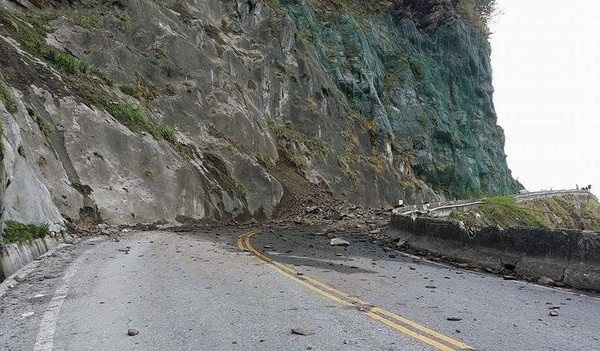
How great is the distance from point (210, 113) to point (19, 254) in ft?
58.5

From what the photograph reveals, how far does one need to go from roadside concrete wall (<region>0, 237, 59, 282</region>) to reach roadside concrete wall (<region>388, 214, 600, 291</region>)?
8660mm

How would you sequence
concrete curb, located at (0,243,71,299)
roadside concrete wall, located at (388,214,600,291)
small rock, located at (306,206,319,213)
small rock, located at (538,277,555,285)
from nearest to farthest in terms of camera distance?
concrete curb, located at (0,243,71,299) < roadside concrete wall, located at (388,214,600,291) < small rock, located at (538,277,555,285) < small rock, located at (306,206,319,213)

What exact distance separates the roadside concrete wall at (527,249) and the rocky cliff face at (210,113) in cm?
918

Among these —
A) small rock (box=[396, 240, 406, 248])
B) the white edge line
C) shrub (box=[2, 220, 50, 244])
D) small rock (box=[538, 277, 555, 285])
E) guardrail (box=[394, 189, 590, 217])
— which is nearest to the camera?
the white edge line

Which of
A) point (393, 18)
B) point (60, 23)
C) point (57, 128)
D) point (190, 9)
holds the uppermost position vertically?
point (393, 18)

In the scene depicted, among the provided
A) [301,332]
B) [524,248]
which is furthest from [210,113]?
[301,332]

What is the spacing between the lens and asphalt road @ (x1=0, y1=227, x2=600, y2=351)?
4504 mm

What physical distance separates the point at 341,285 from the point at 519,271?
3507mm

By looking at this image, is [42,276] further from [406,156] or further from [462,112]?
[462,112]

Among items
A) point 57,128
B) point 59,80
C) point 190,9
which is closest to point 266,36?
point 190,9

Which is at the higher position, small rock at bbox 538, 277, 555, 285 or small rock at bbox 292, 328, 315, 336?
small rock at bbox 538, 277, 555, 285

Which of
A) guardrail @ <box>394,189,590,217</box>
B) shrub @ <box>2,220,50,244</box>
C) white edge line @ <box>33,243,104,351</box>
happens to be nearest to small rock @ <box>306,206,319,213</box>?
guardrail @ <box>394,189,590,217</box>

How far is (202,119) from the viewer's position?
24.8 meters

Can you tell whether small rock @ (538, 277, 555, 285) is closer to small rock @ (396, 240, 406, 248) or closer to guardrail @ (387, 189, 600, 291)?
guardrail @ (387, 189, 600, 291)
